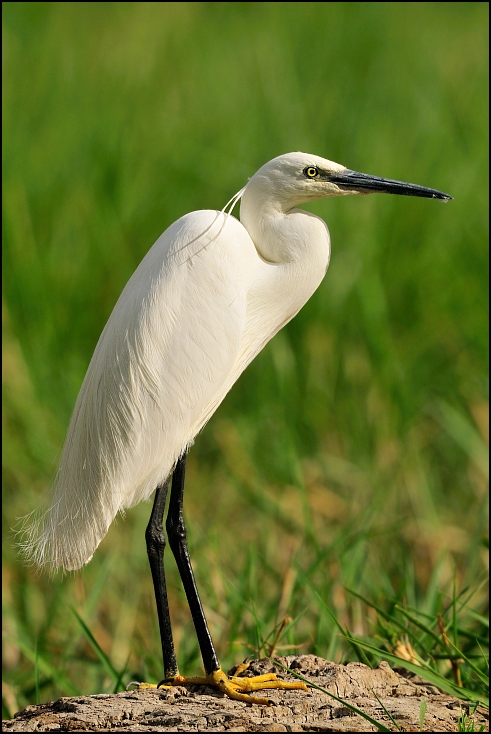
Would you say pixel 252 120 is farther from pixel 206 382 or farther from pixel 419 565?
pixel 206 382

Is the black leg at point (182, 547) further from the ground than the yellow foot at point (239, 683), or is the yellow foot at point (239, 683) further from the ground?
the black leg at point (182, 547)

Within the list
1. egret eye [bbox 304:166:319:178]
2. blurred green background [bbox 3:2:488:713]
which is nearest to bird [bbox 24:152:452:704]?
egret eye [bbox 304:166:319:178]

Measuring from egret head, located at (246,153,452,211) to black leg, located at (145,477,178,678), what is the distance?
604 millimetres

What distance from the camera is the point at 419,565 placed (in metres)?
3.15

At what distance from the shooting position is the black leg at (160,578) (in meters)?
1.70

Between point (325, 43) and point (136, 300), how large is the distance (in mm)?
4112

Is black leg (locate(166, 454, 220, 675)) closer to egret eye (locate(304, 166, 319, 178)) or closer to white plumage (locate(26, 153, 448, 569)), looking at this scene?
white plumage (locate(26, 153, 448, 569))

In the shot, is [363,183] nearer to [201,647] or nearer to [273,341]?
[201,647]

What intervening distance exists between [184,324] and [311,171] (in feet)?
1.23

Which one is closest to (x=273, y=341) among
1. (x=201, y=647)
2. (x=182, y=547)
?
(x=182, y=547)

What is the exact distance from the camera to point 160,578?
1751 mm

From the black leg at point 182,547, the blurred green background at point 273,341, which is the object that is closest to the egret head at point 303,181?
the black leg at point 182,547

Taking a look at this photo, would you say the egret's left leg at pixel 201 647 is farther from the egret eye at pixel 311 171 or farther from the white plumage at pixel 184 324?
the egret eye at pixel 311 171

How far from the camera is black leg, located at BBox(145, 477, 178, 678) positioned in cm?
170
